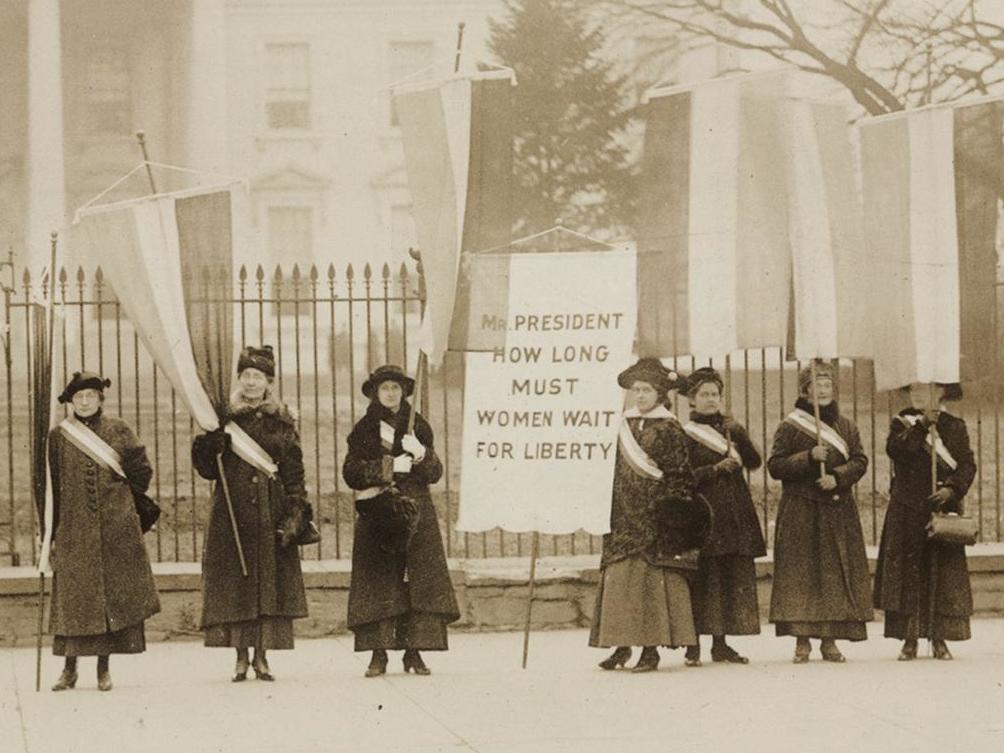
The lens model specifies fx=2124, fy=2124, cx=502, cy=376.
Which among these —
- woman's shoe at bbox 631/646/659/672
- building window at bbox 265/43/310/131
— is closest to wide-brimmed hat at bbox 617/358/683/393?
woman's shoe at bbox 631/646/659/672

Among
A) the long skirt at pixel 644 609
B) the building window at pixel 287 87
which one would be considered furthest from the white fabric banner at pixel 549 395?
the building window at pixel 287 87

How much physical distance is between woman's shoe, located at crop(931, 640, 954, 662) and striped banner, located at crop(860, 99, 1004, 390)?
1.48 meters

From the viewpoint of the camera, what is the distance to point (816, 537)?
39.4 feet

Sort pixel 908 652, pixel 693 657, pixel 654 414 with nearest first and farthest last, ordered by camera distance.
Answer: pixel 654 414 < pixel 693 657 < pixel 908 652

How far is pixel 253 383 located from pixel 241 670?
154cm

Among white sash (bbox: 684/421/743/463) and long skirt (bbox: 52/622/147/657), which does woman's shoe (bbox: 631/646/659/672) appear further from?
long skirt (bbox: 52/622/147/657)

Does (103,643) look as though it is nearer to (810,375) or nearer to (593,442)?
(593,442)

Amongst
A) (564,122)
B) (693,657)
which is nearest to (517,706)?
(693,657)

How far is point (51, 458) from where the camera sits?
36.4 feet

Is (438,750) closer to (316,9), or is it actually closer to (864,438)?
(864,438)

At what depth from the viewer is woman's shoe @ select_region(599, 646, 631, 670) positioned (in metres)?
11.6

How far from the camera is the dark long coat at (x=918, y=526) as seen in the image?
11.9 m

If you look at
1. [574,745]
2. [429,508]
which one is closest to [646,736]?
[574,745]

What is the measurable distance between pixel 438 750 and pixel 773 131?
4241 millimetres
